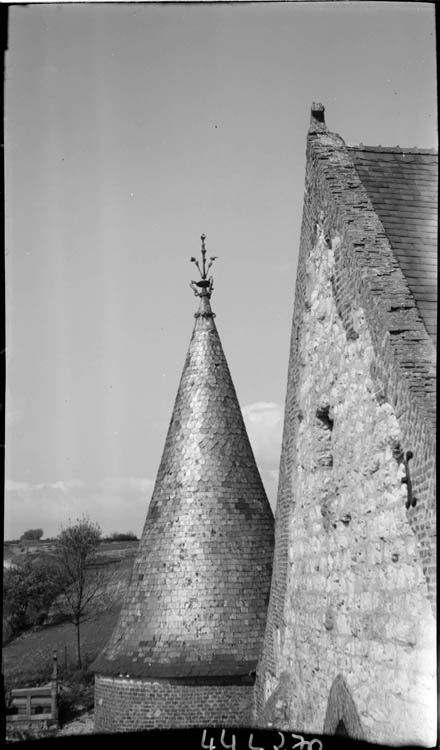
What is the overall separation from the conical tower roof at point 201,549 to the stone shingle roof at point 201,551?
0.06ft

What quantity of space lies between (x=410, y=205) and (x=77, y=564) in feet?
122

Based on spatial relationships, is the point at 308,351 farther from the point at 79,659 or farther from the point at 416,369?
the point at 79,659

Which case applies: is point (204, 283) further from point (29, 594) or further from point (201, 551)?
point (29, 594)

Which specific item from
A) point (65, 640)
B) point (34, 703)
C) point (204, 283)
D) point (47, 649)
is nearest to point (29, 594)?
point (65, 640)

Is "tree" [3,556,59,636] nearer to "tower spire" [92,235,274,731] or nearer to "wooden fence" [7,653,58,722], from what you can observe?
"wooden fence" [7,653,58,722]

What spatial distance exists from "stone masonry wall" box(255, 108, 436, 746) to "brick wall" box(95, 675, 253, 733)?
311 cm

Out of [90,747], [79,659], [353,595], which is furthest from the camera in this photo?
[79,659]

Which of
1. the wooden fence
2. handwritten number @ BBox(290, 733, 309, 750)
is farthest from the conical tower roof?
the wooden fence

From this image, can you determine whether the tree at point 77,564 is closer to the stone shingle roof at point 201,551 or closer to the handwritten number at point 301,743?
the stone shingle roof at point 201,551

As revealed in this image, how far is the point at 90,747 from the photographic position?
7977 millimetres

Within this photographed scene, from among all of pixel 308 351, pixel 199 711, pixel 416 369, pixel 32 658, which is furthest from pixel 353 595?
pixel 32 658

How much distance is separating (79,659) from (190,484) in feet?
82.6

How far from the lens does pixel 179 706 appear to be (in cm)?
1352

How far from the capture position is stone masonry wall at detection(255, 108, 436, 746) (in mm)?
6133
